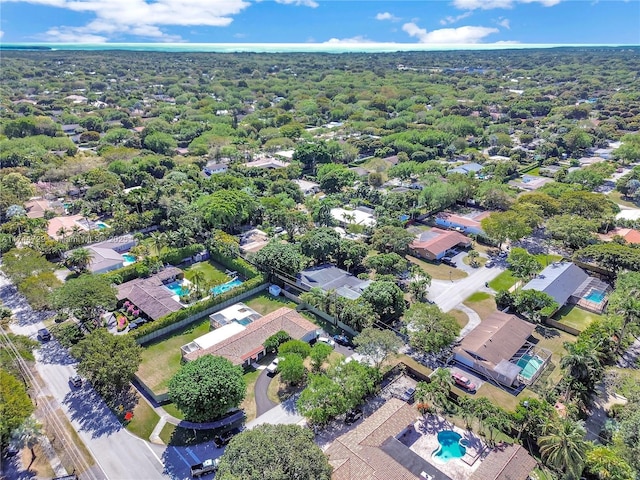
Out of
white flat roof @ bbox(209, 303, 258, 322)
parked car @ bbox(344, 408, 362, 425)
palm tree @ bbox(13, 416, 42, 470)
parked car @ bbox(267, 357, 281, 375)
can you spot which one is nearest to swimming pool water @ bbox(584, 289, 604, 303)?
parked car @ bbox(344, 408, 362, 425)

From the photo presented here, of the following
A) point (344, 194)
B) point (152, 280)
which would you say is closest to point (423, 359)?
point (152, 280)

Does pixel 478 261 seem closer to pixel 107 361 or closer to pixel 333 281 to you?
pixel 333 281

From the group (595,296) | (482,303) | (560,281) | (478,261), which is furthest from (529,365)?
(478,261)

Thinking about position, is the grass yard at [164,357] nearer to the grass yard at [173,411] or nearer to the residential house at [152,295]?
the grass yard at [173,411]

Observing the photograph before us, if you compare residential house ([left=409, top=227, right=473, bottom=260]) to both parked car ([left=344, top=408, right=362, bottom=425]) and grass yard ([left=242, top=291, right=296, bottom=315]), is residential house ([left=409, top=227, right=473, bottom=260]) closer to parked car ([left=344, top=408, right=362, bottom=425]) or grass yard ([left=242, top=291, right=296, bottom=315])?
grass yard ([left=242, top=291, right=296, bottom=315])

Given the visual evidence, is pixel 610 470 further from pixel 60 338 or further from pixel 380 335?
pixel 60 338

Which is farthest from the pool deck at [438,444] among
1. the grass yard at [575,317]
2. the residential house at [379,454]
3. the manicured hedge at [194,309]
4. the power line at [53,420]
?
the manicured hedge at [194,309]
